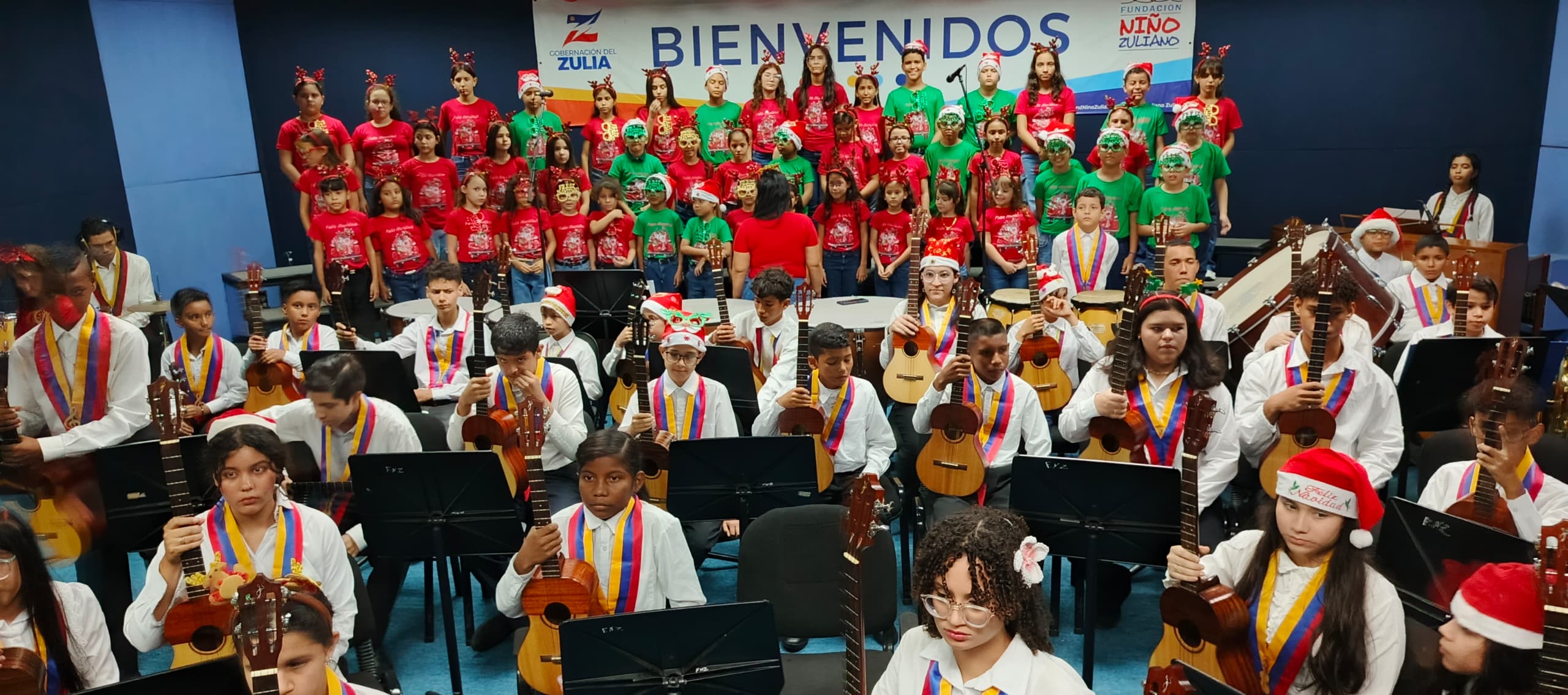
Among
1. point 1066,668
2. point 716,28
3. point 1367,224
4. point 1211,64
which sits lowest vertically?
point 1066,668

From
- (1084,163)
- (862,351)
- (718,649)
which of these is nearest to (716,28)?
(1084,163)

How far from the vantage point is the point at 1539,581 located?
265cm

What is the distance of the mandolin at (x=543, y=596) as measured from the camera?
3.88m

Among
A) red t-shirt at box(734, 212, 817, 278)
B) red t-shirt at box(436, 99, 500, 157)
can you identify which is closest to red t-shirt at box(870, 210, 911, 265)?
red t-shirt at box(734, 212, 817, 278)

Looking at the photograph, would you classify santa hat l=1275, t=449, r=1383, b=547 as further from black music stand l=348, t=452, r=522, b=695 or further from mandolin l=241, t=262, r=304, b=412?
mandolin l=241, t=262, r=304, b=412

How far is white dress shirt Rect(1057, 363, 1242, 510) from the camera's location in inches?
189

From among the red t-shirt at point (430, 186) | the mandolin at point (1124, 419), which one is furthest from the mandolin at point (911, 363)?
the red t-shirt at point (430, 186)

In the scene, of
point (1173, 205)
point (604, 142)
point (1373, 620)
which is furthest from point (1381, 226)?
point (604, 142)

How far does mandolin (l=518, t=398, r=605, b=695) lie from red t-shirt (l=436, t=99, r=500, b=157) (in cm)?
742

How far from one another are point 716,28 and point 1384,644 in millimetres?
10400

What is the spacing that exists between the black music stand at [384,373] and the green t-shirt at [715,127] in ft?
16.4

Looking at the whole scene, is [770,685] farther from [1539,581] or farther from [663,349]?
[663,349]

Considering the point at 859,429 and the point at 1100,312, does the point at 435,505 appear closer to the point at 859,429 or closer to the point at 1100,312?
the point at 859,429

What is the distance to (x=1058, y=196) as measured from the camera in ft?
30.1
